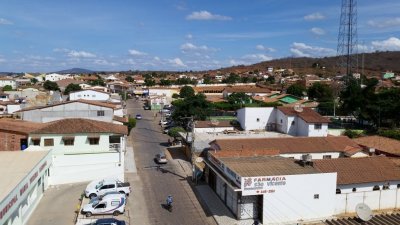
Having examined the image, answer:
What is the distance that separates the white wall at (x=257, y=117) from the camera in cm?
4556

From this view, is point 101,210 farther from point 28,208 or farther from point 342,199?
point 342,199

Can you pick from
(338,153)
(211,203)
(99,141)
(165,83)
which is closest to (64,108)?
(99,141)

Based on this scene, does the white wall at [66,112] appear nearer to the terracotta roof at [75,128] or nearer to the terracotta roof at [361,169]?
the terracotta roof at [75,128]

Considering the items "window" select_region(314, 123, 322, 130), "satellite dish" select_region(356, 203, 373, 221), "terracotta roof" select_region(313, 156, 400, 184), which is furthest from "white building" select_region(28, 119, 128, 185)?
"window" select_region(314, 123, 322, 130)

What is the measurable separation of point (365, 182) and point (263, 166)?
258 inches

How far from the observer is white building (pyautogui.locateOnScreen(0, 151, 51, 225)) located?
18053 mm

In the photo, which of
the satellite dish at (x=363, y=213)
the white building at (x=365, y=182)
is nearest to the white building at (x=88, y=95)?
the white building at (x=365, y=182)

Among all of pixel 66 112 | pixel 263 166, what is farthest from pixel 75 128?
pixel 263 166

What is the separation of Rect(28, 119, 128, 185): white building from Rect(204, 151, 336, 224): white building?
10.8 m

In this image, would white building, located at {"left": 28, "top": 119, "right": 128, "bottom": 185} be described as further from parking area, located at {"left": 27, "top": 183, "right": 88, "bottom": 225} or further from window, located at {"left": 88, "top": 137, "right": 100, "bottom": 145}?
parking area, located at {"left": 27, "top": 183, "right": 88, "bottom": 225}

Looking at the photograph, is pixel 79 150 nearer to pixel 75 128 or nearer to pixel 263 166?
pixel 75 128

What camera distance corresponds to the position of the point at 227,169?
76.8 ft

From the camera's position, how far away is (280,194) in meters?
21.6

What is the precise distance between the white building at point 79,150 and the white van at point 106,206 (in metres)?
6.97
